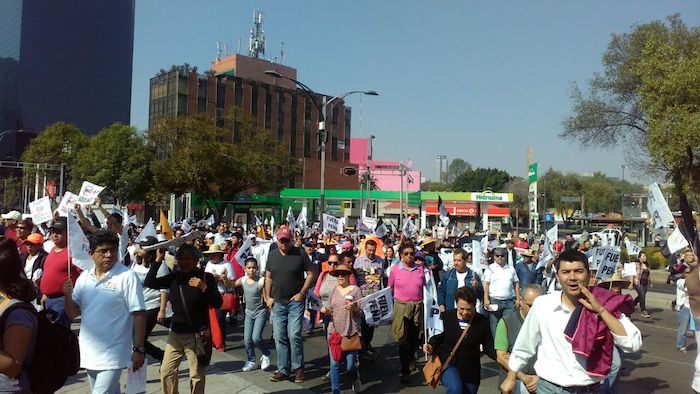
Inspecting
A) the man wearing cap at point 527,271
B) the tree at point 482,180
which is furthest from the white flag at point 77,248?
the tree at point 482,180

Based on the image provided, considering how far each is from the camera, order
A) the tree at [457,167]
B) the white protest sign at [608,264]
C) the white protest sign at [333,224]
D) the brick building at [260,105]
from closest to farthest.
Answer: the white protest sign at [608,264] → the white protest sign at [333,224] → the brick building at [260,105] → the tree at [457,167]

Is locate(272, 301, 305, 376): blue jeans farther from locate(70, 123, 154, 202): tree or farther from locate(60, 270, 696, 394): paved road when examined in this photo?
locate(70, 123, 154, 202): tree

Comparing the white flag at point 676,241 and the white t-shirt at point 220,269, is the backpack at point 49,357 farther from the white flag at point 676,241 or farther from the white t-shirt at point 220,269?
the white flag at point 676,241

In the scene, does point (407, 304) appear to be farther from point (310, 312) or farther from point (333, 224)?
point (333, 224)

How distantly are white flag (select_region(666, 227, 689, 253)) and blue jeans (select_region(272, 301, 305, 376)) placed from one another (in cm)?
422

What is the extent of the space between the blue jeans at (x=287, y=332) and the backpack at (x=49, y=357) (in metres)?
4.09

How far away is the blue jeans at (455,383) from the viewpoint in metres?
4.96

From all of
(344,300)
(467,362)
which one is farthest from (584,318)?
(344,300)

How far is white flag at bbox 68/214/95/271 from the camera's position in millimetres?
4961

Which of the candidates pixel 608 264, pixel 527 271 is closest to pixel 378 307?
pixel 608 264

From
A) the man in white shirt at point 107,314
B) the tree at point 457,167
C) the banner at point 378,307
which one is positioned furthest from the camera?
the tree at point 457,167

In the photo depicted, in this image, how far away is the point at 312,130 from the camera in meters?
86.8

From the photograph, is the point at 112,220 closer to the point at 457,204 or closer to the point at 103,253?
the point at 103,253

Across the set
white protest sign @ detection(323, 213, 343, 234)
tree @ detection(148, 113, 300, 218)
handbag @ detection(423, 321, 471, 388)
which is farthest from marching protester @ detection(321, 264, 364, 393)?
tree @ detection(148, 113, 300, 218)
